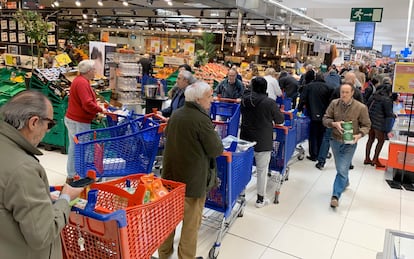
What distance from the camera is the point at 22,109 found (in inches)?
58.8

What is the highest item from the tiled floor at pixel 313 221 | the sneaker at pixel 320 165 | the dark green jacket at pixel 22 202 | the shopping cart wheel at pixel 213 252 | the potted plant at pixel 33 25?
the potted plant at pixel 33 25

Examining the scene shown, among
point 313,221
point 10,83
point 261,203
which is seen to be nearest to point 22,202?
point 261,203

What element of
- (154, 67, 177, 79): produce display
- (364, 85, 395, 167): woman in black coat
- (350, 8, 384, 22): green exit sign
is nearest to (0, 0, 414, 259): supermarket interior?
(364, 85, 395, 167): woman in black coat

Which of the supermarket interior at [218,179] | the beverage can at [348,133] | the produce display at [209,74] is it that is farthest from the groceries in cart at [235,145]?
the produce display at [209,74]

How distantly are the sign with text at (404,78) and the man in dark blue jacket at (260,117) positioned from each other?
108 inches

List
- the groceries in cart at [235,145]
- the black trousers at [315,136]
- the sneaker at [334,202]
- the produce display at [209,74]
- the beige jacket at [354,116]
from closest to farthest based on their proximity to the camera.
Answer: the groceries in cart at [235,145], the beige jacket at [354,116], the sneaker at [334,202], the black trousers at [315,136], the produce display at [209,74]

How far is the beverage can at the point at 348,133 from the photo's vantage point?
167 inches

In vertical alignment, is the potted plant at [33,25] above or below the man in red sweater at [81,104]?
above

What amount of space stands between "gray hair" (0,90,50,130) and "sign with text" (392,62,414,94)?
5573mm

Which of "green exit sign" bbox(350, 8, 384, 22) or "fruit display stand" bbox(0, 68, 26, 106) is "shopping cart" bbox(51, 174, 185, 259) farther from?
"green exit sign" bbox(350, 8, 384, 22)

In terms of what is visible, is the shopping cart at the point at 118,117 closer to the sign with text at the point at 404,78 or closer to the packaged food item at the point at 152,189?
the packaged food item at the point at 152,189

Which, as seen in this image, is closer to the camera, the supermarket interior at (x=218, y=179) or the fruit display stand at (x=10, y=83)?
the supermarket interior at (x=218, y=179)

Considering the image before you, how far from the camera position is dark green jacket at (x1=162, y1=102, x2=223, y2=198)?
2.62 metres

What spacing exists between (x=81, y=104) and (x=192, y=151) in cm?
230
